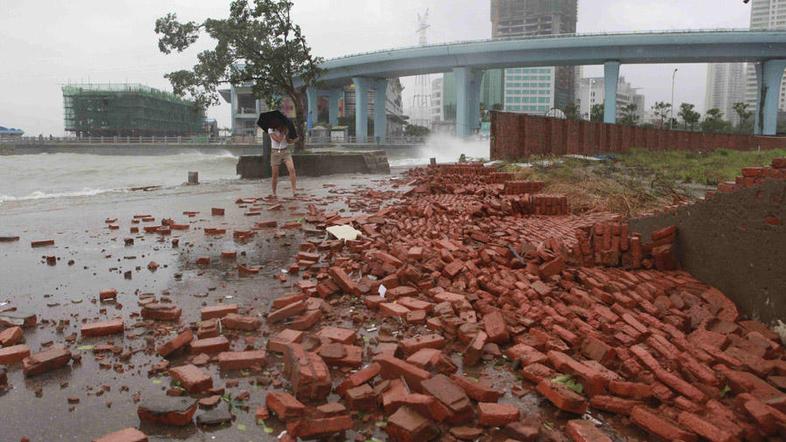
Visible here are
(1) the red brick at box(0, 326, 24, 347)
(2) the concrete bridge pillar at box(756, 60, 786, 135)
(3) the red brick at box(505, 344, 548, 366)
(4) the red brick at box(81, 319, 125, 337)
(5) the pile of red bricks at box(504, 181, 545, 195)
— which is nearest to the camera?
(3) the red brick at box(505, 344, 548, 366)

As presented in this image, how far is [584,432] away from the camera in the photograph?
220 cm

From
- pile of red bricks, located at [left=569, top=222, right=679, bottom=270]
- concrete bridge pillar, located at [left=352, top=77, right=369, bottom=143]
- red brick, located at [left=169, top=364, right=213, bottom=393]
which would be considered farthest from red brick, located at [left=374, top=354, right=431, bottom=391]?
concrete bridge pillar, located at [left=352, top=77, right=369, bottom=143]

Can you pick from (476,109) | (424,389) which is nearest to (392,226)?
(424,389)

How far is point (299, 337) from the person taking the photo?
3.09 metres

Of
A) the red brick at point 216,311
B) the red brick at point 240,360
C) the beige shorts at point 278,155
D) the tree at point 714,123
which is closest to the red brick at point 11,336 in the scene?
the red brick at point 216,311

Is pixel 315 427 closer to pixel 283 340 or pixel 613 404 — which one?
pixel 283 340

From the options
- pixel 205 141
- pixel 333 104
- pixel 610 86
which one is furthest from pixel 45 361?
pixel 333 104

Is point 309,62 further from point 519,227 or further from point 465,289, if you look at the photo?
point 465,289

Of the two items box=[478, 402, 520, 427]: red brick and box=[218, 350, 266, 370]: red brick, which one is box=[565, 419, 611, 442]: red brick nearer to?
box=[478, 402, 520, 427]: red brick

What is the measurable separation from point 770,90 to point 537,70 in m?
75.8

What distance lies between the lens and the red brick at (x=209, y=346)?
117 inches

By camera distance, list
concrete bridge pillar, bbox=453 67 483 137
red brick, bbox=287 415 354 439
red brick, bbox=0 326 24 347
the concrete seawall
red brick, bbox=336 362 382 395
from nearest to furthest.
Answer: red brick, bbox=287 415 354 439
red brick, bbox=336 362 382 395
red brick, bbox=0 326 24 347
the concrete seawall
concrete bridge pillar, bbox=453 67 483 137

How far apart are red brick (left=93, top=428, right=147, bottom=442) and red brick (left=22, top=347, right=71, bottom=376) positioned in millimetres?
854

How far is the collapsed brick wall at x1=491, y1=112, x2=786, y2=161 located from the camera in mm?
17953
